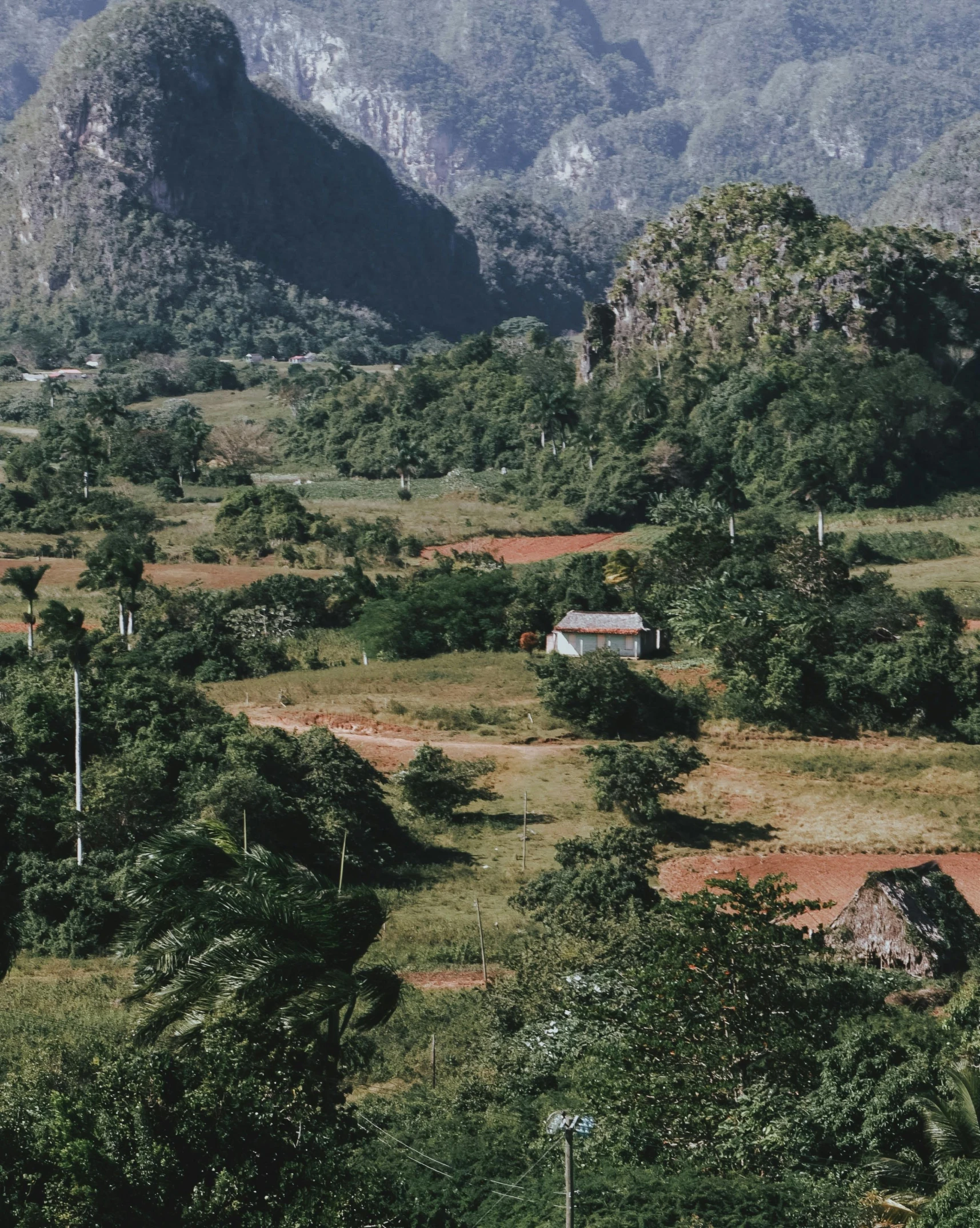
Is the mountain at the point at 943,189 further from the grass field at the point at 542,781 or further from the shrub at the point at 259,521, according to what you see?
the grass field at the point at 542,781

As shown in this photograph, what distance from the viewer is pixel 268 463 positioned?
90688mm

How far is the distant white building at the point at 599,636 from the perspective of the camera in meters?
49.1

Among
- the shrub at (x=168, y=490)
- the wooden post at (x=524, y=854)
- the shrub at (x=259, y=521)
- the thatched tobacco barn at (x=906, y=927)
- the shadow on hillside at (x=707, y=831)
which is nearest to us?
the thatched tobacco barn at (x=906, y=927)

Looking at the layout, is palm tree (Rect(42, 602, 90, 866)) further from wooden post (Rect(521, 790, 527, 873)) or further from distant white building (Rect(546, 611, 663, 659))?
distant white building (Rect(546, 611, 663, 659))

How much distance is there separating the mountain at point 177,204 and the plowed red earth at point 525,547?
85720mm

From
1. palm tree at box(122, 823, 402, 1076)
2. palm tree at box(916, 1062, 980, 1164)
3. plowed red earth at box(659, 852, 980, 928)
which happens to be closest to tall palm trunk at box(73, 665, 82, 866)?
plowed red earth at box(659, 852, 980, 928)

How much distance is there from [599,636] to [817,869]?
55.8 ft

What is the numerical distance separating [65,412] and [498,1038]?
277 ft

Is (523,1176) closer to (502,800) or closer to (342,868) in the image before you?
(342,868)

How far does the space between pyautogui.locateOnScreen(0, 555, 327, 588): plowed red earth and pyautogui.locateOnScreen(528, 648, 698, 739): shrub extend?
17.5 metres

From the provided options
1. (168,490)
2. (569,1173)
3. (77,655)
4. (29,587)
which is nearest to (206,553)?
(168,490)

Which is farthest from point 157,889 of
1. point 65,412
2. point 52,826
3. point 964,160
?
point 964,160

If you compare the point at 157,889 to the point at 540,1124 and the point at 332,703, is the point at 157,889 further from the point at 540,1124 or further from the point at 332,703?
the point at 332,703

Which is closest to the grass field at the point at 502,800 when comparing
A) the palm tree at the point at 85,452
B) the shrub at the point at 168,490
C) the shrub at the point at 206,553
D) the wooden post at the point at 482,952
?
the wooden post at the point at 482,952
